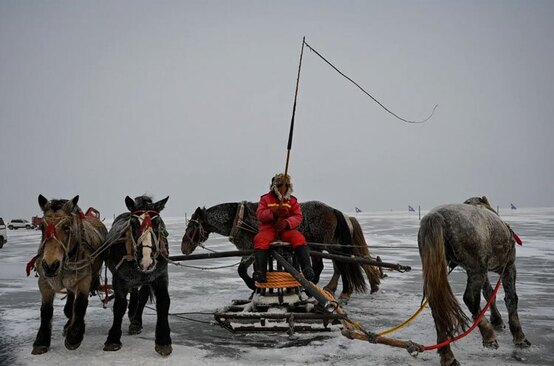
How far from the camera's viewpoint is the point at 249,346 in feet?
17.0

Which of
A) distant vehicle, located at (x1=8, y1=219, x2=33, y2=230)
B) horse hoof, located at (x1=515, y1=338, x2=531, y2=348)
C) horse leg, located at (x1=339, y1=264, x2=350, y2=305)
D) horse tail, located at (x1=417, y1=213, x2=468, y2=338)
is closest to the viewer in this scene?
horse tail, located at (x1=417, y1=213, x2=468, y2=338)

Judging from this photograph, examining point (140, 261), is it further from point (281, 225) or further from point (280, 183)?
point (280, 183)

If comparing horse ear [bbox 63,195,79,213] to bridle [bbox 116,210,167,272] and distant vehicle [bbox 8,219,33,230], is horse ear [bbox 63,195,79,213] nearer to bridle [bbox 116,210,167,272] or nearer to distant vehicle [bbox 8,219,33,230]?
bridle [bbox 116,210,167,272]

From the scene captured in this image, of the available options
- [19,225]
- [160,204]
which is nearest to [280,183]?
[160,204]

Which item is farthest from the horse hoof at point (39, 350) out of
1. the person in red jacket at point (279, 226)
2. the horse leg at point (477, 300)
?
the horse leg at point (477, 300)

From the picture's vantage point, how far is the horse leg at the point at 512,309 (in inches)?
194

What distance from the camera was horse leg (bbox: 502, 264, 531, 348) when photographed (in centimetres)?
493

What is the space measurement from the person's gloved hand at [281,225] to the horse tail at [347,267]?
2.43 m

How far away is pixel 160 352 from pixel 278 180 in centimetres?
258

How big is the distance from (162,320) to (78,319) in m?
0.96

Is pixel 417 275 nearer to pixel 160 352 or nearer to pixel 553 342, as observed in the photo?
pixel 553 342

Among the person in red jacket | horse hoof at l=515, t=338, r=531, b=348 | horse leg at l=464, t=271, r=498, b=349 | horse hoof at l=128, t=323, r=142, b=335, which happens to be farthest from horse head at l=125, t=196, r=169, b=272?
horse hoof at l=515, t=338, r=531, b=348

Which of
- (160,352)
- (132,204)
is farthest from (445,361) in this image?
(132,204)

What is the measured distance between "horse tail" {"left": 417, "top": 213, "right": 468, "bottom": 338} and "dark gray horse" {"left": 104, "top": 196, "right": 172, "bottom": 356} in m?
2.81
